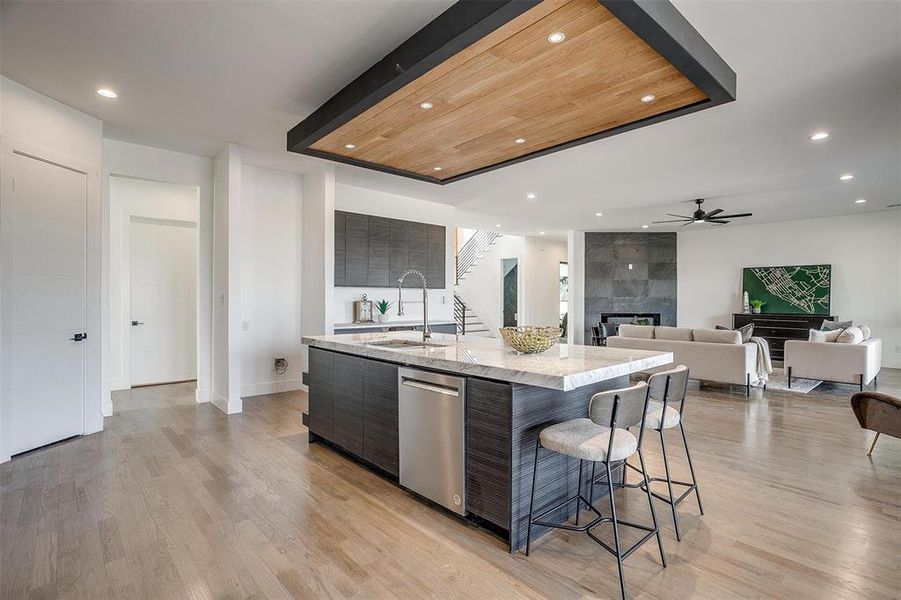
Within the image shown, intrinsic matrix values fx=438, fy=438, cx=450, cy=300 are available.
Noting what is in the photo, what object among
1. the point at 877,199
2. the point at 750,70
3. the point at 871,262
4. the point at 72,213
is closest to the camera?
the point at 750,70

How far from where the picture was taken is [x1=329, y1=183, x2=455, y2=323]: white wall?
A: 6.25 meters

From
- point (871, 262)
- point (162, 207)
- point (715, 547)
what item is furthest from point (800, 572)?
point (871, 262)

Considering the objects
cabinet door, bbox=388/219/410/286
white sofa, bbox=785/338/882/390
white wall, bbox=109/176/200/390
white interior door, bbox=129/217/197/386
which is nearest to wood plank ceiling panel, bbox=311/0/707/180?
cabinet door, bbox=388/219/410/286

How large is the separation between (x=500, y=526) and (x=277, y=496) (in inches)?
57.3

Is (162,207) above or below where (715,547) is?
above

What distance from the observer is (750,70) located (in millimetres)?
3059

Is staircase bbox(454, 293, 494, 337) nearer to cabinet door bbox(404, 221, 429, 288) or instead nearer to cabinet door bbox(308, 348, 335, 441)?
cabinet door bbox(404, 221, 429, 288)

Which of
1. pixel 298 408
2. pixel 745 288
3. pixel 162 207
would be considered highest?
pixel 162 207

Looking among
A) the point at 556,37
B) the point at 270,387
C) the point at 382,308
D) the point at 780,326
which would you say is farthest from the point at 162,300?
the point at 780,326

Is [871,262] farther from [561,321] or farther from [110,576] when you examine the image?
[110,576]

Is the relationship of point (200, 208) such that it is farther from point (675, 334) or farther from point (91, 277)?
point (675, 334)

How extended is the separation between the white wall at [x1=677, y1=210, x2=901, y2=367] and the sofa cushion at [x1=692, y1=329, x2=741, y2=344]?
4649mm

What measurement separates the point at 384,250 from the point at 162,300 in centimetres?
324

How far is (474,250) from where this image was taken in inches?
514
